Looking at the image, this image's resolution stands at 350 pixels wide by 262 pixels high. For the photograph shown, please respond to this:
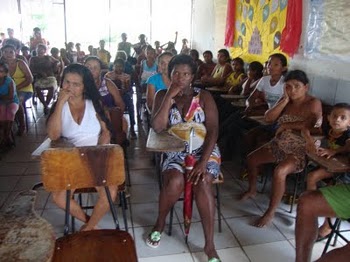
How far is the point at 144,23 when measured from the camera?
9758 millimetres

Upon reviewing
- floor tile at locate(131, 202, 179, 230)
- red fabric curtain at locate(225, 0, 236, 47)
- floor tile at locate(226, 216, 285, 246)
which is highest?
red fabric curtain at locate(225, 0, 236, 47)

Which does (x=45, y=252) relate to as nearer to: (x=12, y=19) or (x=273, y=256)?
(x=273, y=256)

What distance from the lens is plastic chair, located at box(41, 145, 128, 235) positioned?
4.83 ft

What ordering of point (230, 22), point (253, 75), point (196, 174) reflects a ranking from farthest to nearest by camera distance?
point (230, 22) < point (253, 75) < point (196, 174)

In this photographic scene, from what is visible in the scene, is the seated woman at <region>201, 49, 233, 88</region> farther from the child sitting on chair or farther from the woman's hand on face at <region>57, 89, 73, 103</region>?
the woman's hand on face at <region>57, 89, 73, 103</region>

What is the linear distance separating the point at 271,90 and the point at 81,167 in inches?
94.3

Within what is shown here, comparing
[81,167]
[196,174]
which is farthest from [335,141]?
[81,167]

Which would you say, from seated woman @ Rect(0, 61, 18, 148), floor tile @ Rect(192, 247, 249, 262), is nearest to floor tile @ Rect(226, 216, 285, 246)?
floor tile @ Rect(192, 247, 249, 262)

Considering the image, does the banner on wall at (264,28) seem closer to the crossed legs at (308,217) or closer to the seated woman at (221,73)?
the seated woman at (221,73)

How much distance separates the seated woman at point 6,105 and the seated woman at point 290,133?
2818 millimetres

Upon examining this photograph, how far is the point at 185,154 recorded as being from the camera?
2.20 meters

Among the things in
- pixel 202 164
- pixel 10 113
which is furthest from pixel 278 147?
pixel 10 113

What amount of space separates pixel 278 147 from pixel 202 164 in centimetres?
78

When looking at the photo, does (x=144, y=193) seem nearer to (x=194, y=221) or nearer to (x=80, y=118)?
(x=194, y=221)
